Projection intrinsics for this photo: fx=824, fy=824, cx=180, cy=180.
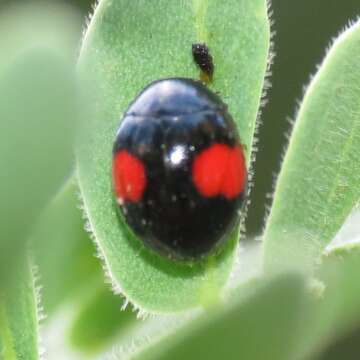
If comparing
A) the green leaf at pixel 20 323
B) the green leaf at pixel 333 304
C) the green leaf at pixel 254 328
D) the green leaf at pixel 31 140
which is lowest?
the green leaf at pixel 20 323

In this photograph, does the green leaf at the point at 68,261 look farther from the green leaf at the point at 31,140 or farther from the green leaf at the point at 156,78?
the green leaf at the point at 31,140

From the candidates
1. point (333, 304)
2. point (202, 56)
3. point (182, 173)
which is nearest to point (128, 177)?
point (182, 173)

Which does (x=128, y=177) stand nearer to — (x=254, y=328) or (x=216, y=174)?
(x=216, y=174)

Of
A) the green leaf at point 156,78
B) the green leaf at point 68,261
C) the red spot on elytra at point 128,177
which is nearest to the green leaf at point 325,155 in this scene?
the green leaf at point 156,78

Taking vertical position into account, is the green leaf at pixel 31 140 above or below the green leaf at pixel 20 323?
above

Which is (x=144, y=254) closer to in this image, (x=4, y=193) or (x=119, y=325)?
(x=119, y=325)

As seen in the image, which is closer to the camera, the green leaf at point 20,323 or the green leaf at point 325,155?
the green leaf at point 20,323
